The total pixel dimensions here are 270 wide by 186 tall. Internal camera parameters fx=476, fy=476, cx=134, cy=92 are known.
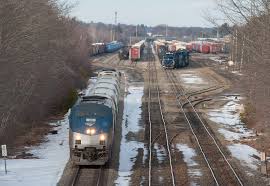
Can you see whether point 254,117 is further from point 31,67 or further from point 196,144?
point 31,67

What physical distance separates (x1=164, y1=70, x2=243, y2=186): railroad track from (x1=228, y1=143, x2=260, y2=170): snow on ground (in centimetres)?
59

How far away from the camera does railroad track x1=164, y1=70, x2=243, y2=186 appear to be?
17703 mm

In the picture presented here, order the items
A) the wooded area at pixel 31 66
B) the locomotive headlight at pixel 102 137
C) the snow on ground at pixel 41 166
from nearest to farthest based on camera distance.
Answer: the snow on ground at pixel 41 166 < the locomotive headlight at pixel 102 137 < the wooded area at pixel 31 66

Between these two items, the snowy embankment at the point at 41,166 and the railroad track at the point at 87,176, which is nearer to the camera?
the railroad track at the point at 87,176

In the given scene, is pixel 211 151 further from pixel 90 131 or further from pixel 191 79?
pixel 191 79

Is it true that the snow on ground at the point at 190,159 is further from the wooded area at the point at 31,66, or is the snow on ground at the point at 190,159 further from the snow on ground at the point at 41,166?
the wooded area at the point at 31,66

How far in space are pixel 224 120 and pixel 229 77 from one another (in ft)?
91.3

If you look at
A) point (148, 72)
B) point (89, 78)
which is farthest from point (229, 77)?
point (89, 78)

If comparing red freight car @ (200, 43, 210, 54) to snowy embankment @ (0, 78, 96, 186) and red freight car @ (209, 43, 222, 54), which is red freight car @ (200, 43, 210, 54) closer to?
red freight car @ (209, 43, 222, 54)

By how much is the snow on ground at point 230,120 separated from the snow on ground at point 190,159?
11.0ft

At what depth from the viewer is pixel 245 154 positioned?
2158cm

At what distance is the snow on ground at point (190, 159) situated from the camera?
1832 centimetres

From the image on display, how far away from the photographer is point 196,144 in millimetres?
23328

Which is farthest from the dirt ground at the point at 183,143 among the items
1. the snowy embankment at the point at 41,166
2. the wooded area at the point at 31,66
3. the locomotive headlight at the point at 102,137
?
the wooded area at the point at 31,66
